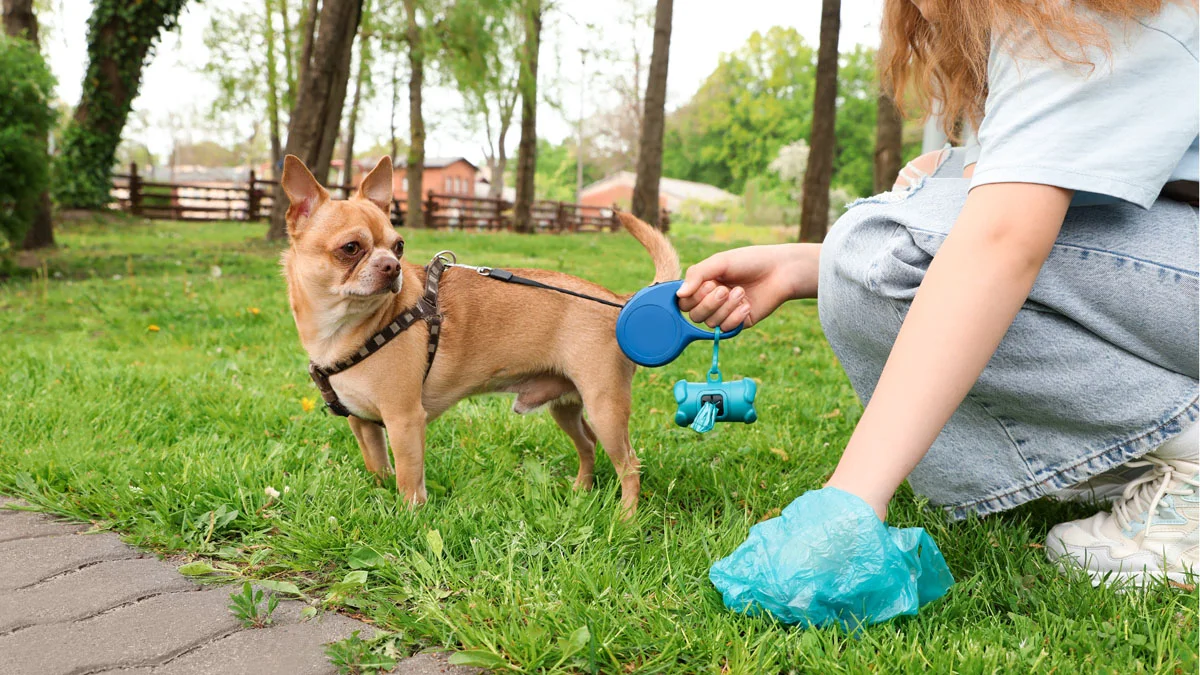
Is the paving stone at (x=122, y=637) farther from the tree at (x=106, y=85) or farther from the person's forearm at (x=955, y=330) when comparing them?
the tree at (x=106, y=85)

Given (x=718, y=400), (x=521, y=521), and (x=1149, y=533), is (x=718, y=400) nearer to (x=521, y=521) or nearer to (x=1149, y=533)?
(x=521, y=521)

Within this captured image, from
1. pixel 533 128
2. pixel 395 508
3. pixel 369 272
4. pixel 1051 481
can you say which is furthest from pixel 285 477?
pixel 533 128

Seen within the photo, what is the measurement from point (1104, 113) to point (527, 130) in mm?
20656

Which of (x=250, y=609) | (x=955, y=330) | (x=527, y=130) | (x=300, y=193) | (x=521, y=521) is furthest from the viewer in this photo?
(x=527, y=130)

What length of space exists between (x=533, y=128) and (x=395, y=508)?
1997 centimetres

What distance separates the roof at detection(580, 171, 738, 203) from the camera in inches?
2537

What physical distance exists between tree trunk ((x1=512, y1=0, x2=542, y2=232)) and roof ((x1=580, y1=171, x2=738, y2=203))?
41324 millimetres

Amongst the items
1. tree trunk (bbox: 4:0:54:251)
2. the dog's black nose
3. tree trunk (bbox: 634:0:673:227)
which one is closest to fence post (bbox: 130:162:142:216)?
tree trunk (bbox: 4:0:54:251)

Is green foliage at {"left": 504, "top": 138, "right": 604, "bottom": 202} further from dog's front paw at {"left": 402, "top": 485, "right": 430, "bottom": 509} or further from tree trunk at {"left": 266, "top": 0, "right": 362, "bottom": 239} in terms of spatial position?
dog's front paw at {"left": 402, "top": 485, "right": 430, "bottom": 509}

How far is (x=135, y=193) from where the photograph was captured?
24703 millimetres

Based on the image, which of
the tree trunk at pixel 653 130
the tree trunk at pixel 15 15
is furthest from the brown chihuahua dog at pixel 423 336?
the tree trunk at pixel 653 130

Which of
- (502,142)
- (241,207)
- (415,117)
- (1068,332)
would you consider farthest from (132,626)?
(502,142)

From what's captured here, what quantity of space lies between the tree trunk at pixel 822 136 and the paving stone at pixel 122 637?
484 inches

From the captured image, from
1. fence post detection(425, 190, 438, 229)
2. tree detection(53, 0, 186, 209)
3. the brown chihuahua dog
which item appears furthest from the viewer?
fence post detection(425, 190, 438, 229)
